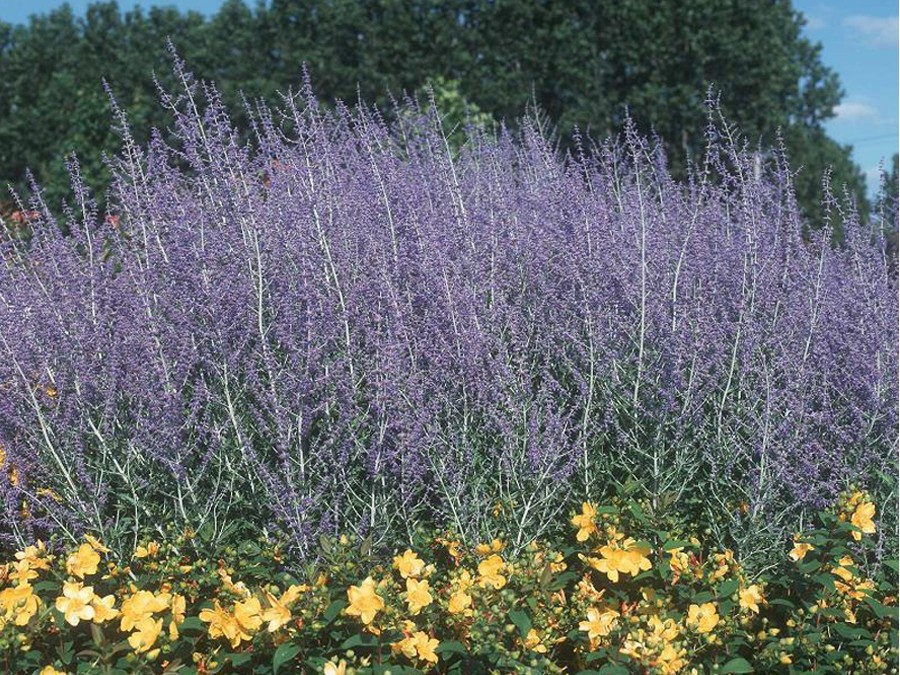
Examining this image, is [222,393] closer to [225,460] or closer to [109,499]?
[225,460]

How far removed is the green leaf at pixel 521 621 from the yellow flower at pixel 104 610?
41.0 inches

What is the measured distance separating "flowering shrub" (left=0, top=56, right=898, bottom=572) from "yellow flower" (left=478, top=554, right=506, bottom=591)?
0.27 metres

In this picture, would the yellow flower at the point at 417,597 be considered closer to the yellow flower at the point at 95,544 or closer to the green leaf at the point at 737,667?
the green leaf at the point at 737,667

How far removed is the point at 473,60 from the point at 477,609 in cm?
961

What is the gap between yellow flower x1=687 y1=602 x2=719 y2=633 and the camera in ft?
8.93

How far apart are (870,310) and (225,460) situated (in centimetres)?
232

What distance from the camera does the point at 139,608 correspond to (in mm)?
2771

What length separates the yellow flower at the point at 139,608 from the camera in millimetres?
2745

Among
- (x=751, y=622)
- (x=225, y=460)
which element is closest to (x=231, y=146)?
(x=225, y=460)

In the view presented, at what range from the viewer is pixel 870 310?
3869mm

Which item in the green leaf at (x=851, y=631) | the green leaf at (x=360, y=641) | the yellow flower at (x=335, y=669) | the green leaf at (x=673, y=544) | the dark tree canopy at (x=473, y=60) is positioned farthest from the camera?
the dark tree canopy at (x=473, y=60)

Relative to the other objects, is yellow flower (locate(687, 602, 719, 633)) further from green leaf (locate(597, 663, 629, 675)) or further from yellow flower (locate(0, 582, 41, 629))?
yellow flower (locate(0, 582, 41, 629))

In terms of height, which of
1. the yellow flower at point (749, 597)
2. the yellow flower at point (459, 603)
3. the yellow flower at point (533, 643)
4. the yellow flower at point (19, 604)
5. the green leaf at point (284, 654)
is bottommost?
the yellow flower at point (749, 597)

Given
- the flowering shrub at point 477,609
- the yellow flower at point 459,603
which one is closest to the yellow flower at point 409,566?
the flowering shrub at point 477,609
